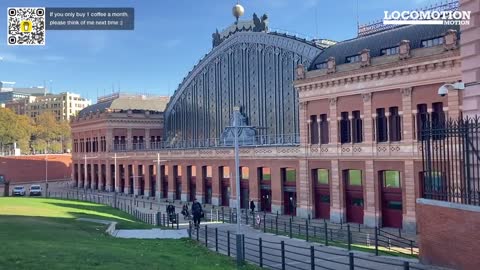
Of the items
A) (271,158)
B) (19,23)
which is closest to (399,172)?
(271,158)

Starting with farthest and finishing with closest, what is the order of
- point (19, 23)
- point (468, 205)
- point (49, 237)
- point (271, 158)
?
point (271, 158) < point (49, 237) < point (19, 23) < point (468, 205)

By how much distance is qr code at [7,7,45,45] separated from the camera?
18.4m

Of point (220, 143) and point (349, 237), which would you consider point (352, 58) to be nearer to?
point (220, 143)

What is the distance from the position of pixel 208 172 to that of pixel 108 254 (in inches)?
1775

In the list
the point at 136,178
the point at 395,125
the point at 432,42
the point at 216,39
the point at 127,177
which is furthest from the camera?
the point at 127,177

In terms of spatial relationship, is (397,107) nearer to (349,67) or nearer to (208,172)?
(349,67)

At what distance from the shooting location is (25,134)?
139 meters

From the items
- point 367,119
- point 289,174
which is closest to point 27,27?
point 367,119

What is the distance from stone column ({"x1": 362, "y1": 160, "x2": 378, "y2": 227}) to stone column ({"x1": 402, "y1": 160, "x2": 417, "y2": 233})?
9.34 ft

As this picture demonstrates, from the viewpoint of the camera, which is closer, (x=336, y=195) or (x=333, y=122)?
(x=336, y=195)

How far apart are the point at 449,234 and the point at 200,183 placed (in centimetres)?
4854

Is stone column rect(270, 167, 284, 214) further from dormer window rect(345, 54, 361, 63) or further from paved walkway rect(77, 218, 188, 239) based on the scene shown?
paved walkway rect(77, 218, 188, 239)

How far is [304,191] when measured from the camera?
46.8m

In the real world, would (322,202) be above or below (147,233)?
above
